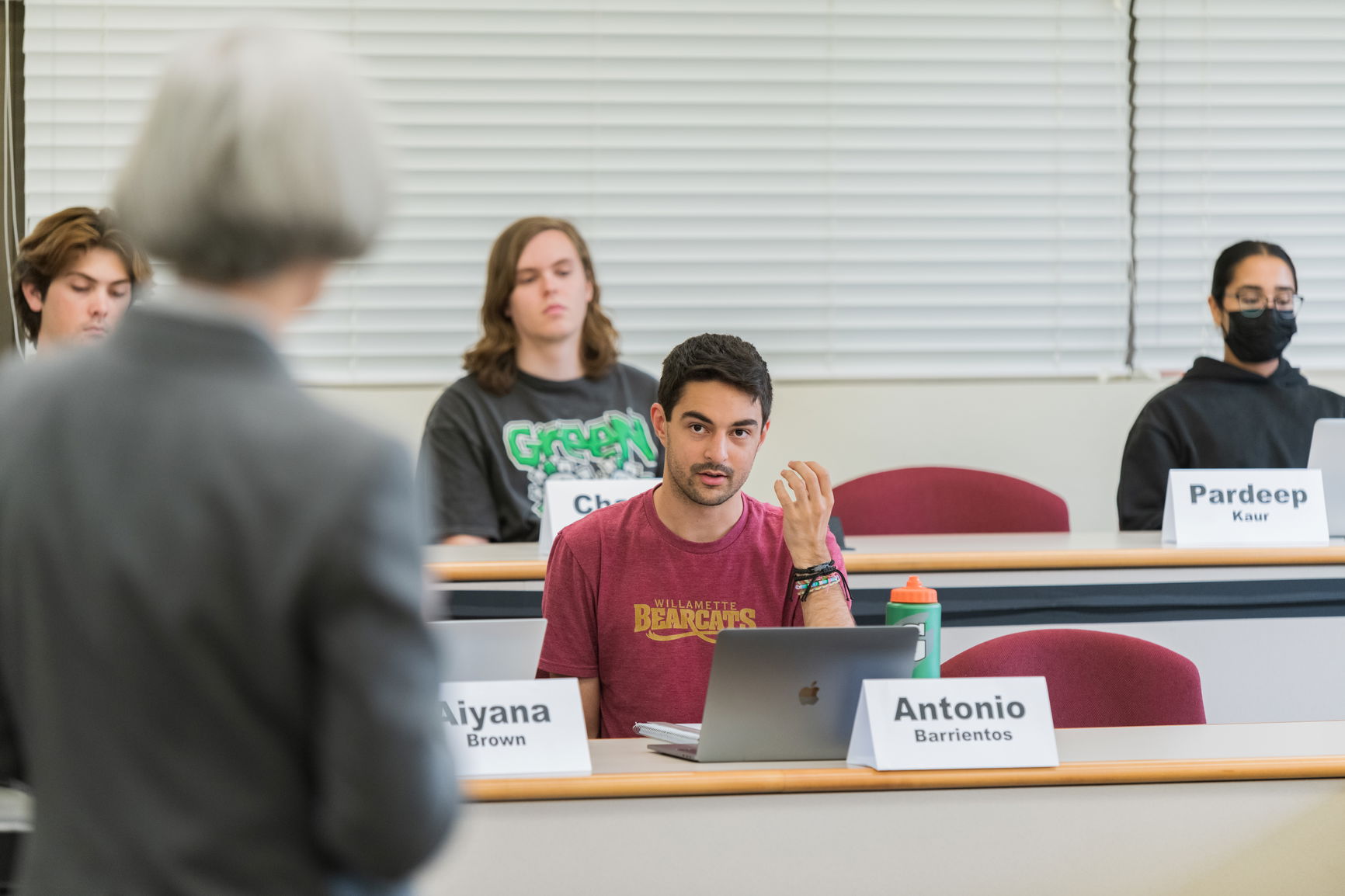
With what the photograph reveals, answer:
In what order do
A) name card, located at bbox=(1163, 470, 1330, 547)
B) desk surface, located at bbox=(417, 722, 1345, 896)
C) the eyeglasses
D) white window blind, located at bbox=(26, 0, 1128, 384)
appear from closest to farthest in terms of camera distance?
desk surface, located at bbox=(417, 722, 1345, 896), name card, located at bbox=(1163, 470, 1330, 547), the eyeglasses, white window blind, located at bbox=(26, 0, 1128, 384)

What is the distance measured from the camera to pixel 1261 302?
131 inches

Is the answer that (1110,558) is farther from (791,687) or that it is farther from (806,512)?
(791,687)

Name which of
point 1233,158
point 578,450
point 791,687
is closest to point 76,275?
Result: point 578,450

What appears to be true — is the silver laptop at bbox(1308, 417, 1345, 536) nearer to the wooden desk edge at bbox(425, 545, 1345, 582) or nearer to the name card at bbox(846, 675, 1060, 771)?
the wooden desk edge at bbox(425, 545, 1345, 582)

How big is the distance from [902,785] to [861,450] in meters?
2.51

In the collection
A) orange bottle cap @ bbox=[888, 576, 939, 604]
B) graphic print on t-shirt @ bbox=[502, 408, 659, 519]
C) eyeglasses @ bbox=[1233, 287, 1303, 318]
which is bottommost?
orange bottle cap @ bbox=[888, 576, 939, 604]

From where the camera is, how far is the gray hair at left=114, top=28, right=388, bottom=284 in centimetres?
70

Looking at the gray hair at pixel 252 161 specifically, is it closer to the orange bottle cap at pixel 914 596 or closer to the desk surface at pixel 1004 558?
the orange bottle cap at pixel 914 596

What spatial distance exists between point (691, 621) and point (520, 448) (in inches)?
50.8

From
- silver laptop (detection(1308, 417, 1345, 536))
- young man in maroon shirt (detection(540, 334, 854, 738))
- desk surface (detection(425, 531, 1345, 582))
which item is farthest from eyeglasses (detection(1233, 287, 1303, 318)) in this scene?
young man in maroon shirt (detection(540, 334, 854, 738))

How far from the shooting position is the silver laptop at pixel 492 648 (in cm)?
162

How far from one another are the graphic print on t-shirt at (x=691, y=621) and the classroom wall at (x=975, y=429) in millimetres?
1893

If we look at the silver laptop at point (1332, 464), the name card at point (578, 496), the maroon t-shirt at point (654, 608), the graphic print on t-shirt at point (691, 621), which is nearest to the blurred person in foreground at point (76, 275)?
the name card at point (578, 496)

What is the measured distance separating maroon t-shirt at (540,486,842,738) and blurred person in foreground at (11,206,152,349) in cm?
123
